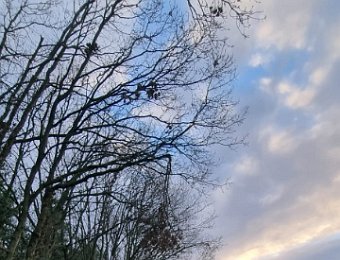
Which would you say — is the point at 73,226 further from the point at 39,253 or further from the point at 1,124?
the point at 1,124

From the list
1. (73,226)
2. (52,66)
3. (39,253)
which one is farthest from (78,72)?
(73,226)

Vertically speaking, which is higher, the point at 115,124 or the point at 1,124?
the point at 115,124

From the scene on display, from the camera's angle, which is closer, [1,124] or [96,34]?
[1,124]

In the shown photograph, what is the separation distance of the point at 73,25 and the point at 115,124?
2.48m

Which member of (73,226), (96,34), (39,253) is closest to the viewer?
(96,34)

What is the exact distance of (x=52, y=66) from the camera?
12039 millimetres

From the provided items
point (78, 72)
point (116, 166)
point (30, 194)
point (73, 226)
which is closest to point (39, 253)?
point (30, 194)

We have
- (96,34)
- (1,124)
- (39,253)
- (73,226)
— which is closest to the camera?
(1,124)

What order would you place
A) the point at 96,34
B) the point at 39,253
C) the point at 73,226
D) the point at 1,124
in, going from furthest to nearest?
the point at 73,226
the point at 39,253
the point at 96,34
the point at 1,124

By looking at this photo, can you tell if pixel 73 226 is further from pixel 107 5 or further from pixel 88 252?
pixel 107 5

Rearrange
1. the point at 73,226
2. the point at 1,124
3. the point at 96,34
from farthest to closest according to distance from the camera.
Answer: the point at 73,226, the point at 96,34, the point at 1,124

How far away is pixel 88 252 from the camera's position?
23.4 metres

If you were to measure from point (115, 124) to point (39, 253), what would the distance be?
4.00 m

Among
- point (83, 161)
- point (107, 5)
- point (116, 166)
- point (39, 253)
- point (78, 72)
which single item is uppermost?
point (107, 5)
